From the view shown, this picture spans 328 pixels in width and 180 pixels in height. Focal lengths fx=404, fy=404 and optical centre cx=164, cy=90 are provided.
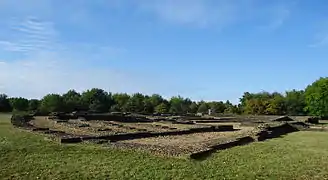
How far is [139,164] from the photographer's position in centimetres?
1517

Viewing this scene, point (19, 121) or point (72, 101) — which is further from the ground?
point (72, 101)

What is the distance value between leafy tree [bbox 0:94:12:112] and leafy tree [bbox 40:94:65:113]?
7.81 m

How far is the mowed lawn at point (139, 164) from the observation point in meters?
13.5

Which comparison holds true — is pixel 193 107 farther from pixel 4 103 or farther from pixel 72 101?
pixel 4 103

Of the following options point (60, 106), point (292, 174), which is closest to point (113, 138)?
point (292, 174)

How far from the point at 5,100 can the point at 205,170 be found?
95470 millimetres

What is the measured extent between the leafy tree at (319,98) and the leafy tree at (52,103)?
55519 millimetres

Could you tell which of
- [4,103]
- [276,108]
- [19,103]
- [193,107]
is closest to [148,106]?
[193,107]

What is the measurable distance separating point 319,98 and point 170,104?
5438cm

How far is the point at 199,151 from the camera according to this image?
58.2ft

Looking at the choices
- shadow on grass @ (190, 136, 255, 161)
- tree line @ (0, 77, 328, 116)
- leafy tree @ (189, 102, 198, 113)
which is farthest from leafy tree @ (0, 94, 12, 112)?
shadow on grass @ (190, 136, 255, 161)

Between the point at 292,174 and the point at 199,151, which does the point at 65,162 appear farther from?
the point at 292,174

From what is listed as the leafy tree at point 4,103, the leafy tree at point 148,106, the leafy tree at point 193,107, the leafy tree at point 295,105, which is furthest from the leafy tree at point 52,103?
the leafy tree at point 295,105

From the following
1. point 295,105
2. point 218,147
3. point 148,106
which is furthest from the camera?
point 148,106
